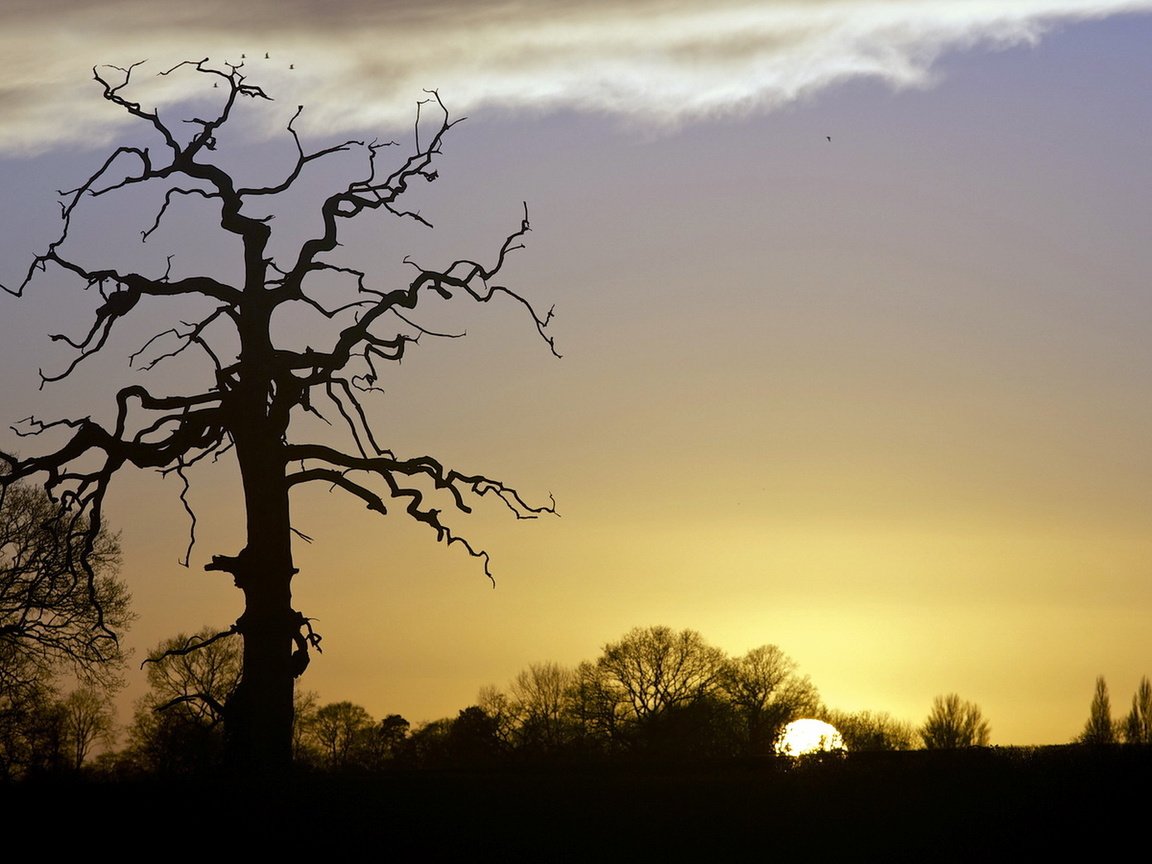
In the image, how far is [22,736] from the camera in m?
42.9

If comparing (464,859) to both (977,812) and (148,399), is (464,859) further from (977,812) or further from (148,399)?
(148,399)

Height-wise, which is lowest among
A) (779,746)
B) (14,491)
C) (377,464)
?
(779,746)

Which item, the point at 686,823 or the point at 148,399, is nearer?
the point at 686,823

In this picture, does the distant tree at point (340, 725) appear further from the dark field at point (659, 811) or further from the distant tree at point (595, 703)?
the dark field at point (659, 811)

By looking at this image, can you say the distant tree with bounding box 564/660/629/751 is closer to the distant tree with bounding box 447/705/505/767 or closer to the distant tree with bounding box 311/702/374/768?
the distant tree with bounding box 311/702/374/768

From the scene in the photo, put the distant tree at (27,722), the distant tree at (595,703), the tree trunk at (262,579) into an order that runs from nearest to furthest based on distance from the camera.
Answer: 1. the tree trunk at (262,579)
2. the distant tree at (27,722)
3. the distant tree at (595,703)

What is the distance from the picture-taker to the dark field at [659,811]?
13305mm

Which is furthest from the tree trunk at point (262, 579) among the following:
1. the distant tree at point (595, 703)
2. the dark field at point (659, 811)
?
the distant tree at point (595, 703)

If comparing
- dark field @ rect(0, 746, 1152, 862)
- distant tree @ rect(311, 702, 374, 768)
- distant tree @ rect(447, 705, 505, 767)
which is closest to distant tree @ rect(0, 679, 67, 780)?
distant tree @ rect(447, 705, 505, 767)

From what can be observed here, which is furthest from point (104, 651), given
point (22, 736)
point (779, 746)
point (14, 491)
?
point (779, 746)

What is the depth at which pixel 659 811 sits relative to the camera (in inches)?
567

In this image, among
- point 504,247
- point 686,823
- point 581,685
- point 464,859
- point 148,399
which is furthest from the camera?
point 581,685

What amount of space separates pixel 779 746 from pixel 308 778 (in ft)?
23.0

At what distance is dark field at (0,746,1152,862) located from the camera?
13305 mm
